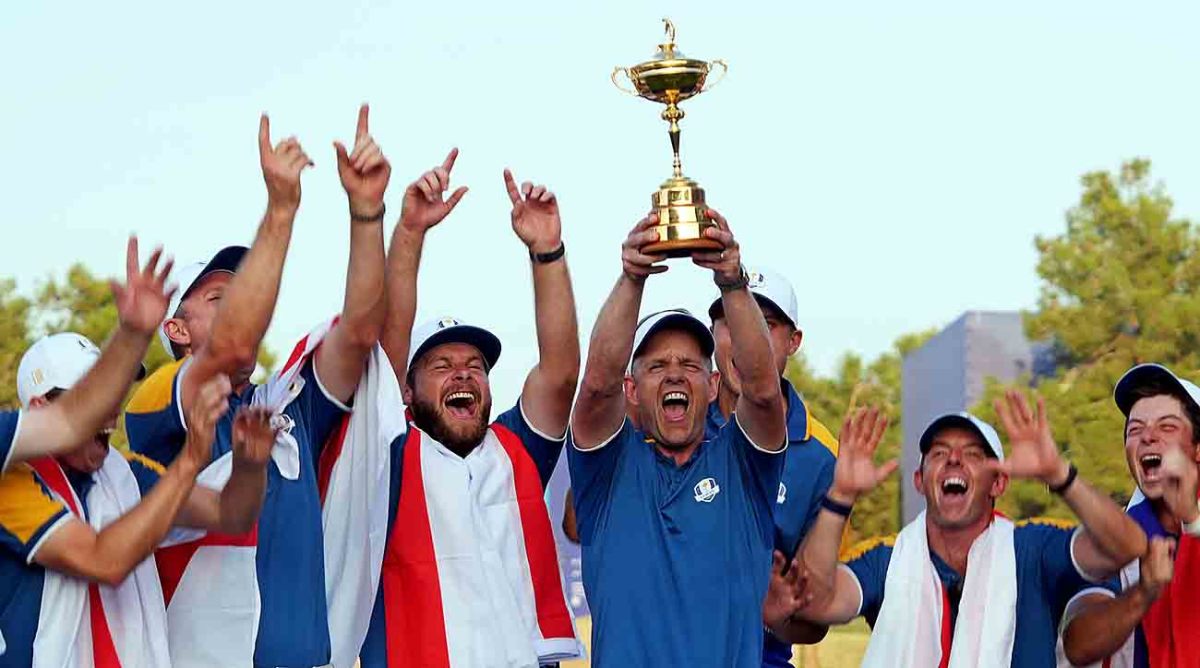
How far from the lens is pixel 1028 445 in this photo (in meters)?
6.87

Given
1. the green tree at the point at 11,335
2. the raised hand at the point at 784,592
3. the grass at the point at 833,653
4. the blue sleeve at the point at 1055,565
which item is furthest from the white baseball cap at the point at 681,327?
the green tree at the point at 11,335

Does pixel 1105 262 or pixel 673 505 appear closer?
pixel 673 505

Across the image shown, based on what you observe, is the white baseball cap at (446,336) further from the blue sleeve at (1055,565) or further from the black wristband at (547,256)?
the blue sleeve at (1055,565)

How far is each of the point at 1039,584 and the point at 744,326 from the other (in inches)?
62.7

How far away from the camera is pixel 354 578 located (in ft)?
22.5

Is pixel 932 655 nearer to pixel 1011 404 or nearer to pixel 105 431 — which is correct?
pixel 1011 404

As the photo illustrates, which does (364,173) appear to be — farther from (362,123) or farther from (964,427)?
(964,427)

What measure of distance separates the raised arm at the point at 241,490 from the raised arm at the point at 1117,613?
3122 mm

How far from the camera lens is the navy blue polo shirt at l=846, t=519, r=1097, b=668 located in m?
7.11

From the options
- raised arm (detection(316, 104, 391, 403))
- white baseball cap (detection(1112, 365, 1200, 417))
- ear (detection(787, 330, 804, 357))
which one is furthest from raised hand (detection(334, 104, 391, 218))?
white baseball cap (detection(1112, 365, 1200, 417))

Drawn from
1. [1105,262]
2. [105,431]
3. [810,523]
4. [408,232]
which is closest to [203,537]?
[105,431]

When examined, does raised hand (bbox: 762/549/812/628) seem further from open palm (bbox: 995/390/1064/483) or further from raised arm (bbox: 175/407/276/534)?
raised arm (bbox: 175/407/276/534)

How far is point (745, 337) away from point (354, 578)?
1660 millimetres

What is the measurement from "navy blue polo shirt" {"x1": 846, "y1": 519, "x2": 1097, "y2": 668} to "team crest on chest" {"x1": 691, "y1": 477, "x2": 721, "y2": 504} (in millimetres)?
932
